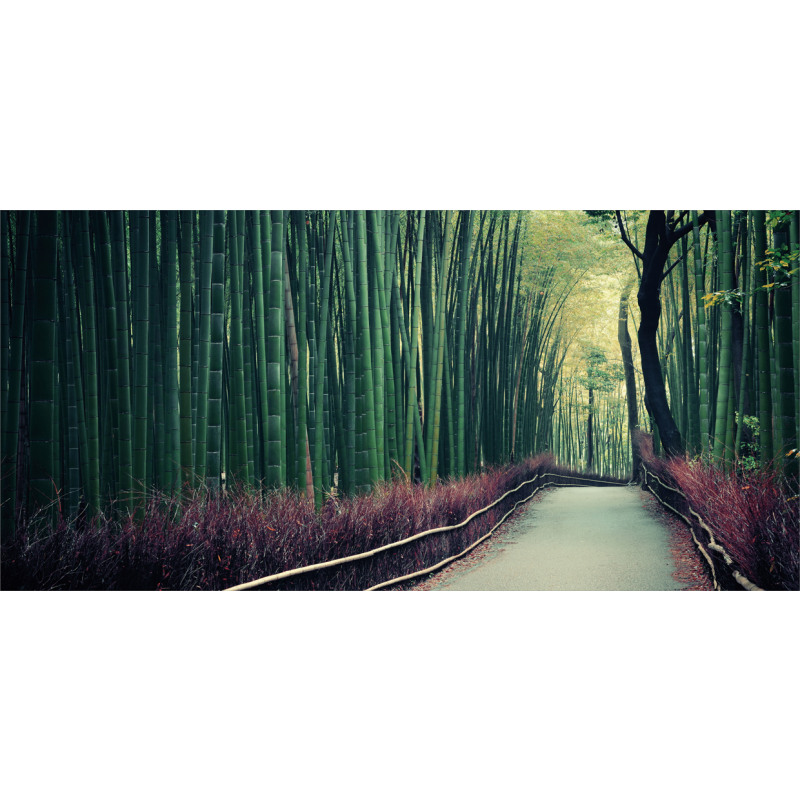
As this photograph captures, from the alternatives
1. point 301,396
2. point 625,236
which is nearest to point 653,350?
point 625,236

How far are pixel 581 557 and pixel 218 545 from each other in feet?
5.11

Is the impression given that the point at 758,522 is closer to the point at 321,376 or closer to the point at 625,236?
the point at 321,376

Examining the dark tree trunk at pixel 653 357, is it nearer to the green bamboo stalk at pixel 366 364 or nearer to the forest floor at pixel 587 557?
the forest floor at pixel 587 557

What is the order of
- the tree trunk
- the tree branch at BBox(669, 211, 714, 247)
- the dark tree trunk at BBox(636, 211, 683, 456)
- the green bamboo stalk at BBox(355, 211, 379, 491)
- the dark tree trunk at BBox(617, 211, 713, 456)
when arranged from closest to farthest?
the green bamboo stalk at BBox(355, 211, 379, 491), the tree branch at BBox(669, 211, 714, 247), the dark tree trunk at BBox(617, 211, 713, 456), the dark tree trunk at BBox(636, 211, 683, 456), the tree trunk

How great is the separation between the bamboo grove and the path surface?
70cm

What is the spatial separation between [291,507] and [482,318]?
231 cm

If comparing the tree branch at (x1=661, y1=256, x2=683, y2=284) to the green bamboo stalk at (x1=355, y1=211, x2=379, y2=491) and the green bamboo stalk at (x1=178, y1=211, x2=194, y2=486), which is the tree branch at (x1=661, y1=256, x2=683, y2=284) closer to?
the green bamboo stalk at (x1=355, y1=211, x2=379, y2=491)

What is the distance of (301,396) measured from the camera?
319cm

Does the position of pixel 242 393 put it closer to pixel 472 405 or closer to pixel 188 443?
pixel 188 443

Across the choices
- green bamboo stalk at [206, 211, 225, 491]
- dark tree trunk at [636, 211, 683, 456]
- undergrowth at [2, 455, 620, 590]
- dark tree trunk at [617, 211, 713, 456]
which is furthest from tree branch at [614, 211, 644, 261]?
green bamboo stalk at [206, 211, 225, 491]

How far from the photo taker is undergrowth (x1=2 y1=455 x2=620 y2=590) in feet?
8.32

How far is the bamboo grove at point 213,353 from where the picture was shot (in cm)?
266

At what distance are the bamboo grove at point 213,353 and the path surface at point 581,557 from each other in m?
0.70

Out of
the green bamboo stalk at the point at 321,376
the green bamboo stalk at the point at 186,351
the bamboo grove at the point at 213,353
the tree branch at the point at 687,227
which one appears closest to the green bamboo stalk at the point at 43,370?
the bamboo grove at the point at 213,353
